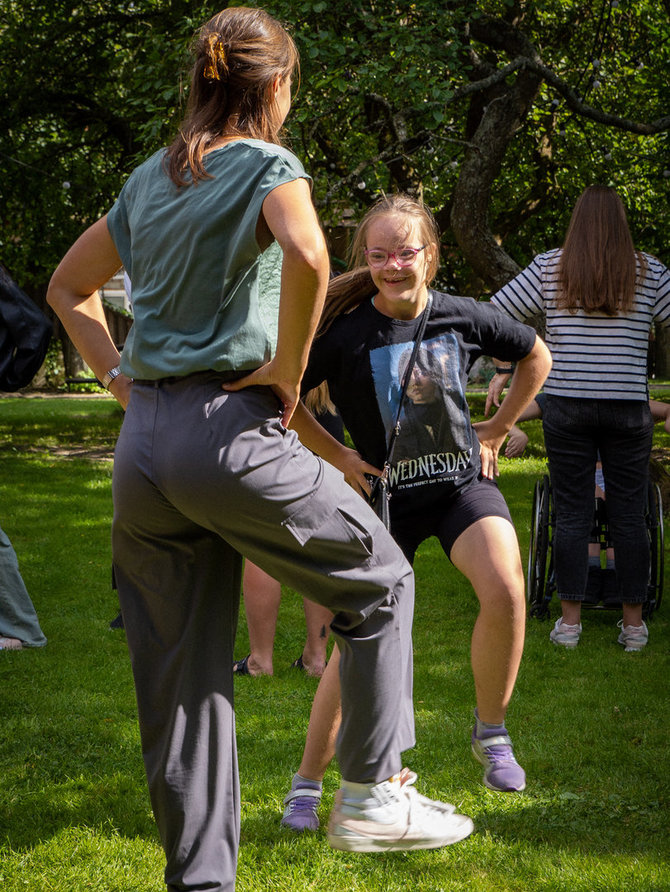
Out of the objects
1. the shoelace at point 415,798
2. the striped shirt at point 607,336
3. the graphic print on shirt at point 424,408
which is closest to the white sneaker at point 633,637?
the striped shirt at point 607,336

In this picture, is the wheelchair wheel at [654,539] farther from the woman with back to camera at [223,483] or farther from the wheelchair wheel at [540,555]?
the woman with back to camera at [223,483]

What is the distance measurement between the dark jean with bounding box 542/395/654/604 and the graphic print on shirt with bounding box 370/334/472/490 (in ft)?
7.83

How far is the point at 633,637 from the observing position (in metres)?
5.68

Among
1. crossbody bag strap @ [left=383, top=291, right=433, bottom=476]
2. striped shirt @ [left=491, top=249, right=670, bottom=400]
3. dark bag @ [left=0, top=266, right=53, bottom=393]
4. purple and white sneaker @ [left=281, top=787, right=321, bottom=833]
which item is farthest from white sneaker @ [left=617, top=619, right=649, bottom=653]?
dark bag @ [left=0, top=266, right=53, bottom=393]

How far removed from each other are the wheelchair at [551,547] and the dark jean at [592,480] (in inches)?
9.7

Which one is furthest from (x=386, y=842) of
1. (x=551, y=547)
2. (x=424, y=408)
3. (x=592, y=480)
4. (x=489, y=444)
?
(x=551, y=547)

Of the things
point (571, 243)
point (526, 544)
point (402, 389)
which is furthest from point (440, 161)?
point (402, 389)

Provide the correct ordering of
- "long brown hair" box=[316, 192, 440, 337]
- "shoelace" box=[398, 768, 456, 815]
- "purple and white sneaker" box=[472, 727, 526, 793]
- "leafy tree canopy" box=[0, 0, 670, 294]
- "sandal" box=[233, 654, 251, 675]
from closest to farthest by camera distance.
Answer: "shoelace" box=[398, 768, 456, 815] < "purple and white sneaker" box=[472, 727, 526, 793] < "long brown hair" box=[316, 192, 440, 337] < "sandal" box=[233, 654, 251, 675] < "leafy tree canopy" box=[0, 0, 670, 294]

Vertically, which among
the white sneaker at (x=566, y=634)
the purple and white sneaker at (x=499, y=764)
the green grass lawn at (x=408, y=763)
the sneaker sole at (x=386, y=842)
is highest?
the sneaker sole at (x=386, y=842)

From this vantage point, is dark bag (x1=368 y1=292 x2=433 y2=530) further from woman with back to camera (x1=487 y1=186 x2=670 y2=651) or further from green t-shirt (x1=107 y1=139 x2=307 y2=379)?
woman with back to camera (x1=487 y1=186 x2=670 y2=651)

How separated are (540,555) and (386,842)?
392 centimetres

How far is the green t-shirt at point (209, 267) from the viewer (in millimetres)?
2229

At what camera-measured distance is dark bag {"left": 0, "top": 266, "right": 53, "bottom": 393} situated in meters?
4.70

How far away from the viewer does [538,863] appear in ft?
10.5
